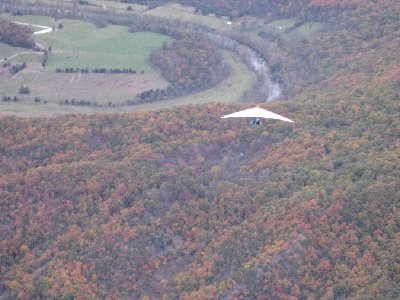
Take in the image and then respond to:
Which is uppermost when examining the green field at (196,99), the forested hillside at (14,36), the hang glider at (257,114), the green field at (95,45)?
the hang glider at (257,114)

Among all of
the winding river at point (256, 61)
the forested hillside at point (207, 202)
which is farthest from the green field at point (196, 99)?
the forested hillside at point (207, 202)

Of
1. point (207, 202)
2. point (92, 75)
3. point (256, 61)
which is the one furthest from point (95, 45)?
point (207, 202)

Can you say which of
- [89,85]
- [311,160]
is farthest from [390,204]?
[89,85]

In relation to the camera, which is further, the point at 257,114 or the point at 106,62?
the point at 106,62

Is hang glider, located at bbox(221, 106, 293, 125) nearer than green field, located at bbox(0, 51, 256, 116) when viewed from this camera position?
Yes

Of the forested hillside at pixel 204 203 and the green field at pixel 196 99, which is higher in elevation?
the forested hillside at pixel 204 203

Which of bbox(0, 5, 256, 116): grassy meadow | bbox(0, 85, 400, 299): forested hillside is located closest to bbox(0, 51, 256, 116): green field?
bbox(0, 5, 256, 116): grassy meadow

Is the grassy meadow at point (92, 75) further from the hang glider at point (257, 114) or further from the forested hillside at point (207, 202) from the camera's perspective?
the hang glider at point (257, 114)

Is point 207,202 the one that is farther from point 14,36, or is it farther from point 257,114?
point 14,36

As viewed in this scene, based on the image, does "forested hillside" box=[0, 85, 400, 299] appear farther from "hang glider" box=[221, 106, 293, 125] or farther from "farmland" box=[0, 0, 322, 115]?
"farmland" box=[0, 0, 322, 115]
